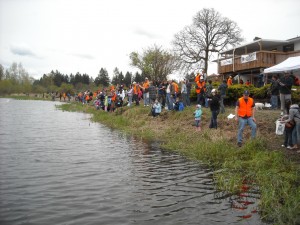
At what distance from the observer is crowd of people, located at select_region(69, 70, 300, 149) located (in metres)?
12.1

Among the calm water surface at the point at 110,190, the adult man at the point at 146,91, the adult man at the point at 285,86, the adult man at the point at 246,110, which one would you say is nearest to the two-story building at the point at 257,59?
the adult man at the point at 146,91

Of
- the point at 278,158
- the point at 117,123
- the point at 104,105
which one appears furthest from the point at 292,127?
the point at 104,105

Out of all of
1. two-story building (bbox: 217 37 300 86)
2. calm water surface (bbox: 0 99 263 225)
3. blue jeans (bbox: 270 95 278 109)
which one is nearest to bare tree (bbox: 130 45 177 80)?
two-story building (bbox: 217 37 300 86)

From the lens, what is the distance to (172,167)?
34.6 ft

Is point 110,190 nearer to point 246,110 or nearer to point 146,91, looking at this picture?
point 246,110

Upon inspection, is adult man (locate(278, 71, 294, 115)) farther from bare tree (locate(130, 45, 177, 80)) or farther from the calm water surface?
bare tree (locate(130, 45, 177, 80))

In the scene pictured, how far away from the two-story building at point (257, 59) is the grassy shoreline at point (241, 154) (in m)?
9.02

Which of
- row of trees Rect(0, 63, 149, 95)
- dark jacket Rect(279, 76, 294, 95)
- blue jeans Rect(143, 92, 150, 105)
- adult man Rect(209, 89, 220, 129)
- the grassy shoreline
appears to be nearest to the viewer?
the grassy shoreline

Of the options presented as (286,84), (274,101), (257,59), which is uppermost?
(257,59)

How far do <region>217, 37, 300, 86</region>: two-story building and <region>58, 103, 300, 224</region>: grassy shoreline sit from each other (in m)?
9.02

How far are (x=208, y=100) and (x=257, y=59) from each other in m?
12.3

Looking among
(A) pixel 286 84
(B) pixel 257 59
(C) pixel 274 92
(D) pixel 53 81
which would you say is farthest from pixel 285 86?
(D) pixel 53 81

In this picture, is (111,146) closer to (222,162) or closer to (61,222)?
(222,162)

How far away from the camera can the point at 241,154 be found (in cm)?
1159
